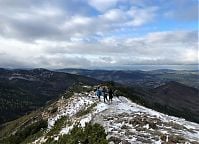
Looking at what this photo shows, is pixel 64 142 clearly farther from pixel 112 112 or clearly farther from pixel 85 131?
pixel 112 112

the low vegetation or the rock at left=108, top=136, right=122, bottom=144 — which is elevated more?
the rock at left=108, top=136, right=122, bottom=144

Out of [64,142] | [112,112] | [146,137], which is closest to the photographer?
[146,137]

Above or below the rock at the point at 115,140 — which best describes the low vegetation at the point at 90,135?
below

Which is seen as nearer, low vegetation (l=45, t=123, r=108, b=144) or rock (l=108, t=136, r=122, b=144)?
rock (l=108, t=136, r=122, b=144)

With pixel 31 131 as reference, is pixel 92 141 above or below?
above

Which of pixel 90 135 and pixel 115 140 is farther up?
pixel 115 140

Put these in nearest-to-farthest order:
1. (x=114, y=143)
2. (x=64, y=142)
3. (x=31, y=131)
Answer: (x=114, y=143), (x=64, y=142), (x=31, y=131)

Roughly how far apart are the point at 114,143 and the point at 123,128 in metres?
6.84

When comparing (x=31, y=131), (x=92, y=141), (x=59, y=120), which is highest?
(x=92, y=141)

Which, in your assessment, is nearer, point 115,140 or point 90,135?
point 115,140

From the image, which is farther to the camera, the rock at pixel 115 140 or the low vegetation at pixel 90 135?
the low vegetation at pixel 90 135

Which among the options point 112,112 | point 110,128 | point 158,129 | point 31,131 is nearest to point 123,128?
point 110,128

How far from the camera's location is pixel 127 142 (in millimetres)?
30969

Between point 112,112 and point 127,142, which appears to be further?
point 112,112
